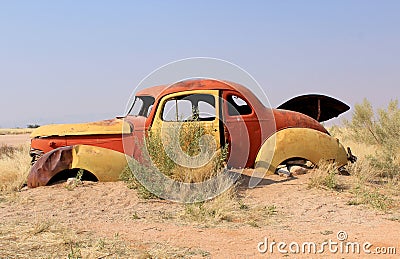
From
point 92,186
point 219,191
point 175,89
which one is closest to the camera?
point 219,191

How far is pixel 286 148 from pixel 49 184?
470cm

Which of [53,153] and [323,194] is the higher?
[53,153]

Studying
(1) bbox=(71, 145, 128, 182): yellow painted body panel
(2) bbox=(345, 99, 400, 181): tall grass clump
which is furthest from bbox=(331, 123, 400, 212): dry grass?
(1) bbox=(71, 145, 128, 182): yellow painted body panel

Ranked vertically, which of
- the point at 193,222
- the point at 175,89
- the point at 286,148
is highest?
the point at 175,89

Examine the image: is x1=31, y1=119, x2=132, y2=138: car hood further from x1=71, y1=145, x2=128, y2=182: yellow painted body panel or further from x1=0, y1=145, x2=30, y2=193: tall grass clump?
x1=0, y1=145, x2=30, y2=193: tall grass clump

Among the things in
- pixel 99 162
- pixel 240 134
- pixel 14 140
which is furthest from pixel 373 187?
pixel 14 140

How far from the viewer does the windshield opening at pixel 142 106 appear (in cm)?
1034

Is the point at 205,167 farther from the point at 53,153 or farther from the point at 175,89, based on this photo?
the point at 53,153

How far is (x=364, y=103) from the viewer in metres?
16.8

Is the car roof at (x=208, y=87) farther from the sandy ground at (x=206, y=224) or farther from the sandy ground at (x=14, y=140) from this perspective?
the sandy ground at (x=14, y=140)

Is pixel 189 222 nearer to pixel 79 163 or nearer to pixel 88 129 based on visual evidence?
pixel 79 163

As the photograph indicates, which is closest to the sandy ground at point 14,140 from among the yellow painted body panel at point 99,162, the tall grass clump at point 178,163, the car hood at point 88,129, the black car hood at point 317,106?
the car hood at point 88,129

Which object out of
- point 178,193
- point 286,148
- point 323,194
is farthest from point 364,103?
point 178,193

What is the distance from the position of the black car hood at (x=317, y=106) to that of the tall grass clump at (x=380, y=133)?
134 cm
